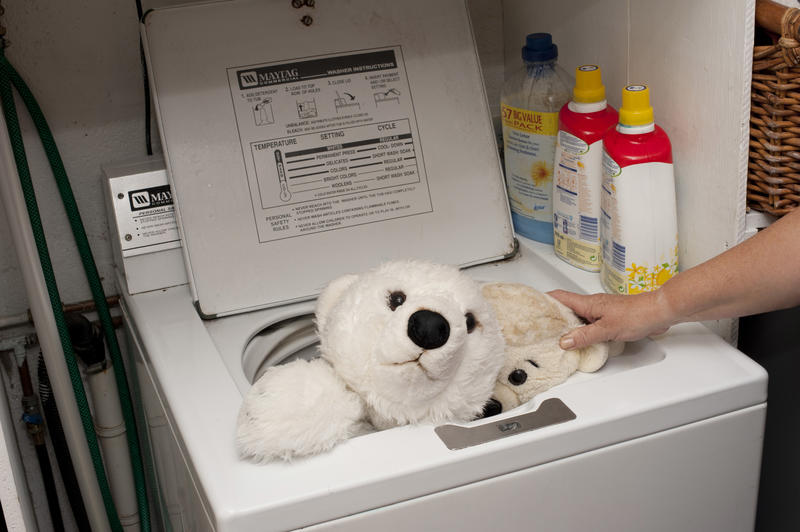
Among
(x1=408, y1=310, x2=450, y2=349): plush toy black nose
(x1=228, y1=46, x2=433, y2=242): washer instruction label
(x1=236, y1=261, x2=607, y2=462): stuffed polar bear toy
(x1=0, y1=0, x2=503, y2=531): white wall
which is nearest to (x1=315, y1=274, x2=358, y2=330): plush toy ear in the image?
(x1=236, y1=261, x2=607, y2=462): stuffed polar bear toy

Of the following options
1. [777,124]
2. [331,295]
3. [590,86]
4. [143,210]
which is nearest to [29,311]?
[143,210]

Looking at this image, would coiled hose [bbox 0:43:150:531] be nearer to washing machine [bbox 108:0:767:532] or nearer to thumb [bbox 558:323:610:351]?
washing machine [bbox 108:0:767:532]

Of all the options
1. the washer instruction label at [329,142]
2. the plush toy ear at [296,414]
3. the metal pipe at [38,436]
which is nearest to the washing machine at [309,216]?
the washer instruction label at [329,142]

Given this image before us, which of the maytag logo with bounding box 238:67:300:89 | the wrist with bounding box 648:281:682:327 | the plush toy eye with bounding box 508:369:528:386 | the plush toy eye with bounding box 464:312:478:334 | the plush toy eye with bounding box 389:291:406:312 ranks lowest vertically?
the plush toy eye with bounding box 508:369:528:386

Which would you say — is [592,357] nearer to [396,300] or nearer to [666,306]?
[666,306]

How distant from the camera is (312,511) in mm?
948

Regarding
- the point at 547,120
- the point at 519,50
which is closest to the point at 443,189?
the point at 547,120

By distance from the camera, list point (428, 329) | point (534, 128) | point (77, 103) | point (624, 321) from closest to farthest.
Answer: point (428, 329)
point (624, 321)
point (534, 128)
point (77, 103)

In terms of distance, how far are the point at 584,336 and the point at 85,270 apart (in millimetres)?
1012

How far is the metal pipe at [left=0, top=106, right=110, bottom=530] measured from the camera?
130cm

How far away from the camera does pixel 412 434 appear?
3.37 feet

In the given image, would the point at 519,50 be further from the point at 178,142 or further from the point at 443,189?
the point at 178,142

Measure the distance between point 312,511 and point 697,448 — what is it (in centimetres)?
51

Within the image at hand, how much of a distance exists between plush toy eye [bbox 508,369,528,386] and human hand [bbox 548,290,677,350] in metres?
0.07
